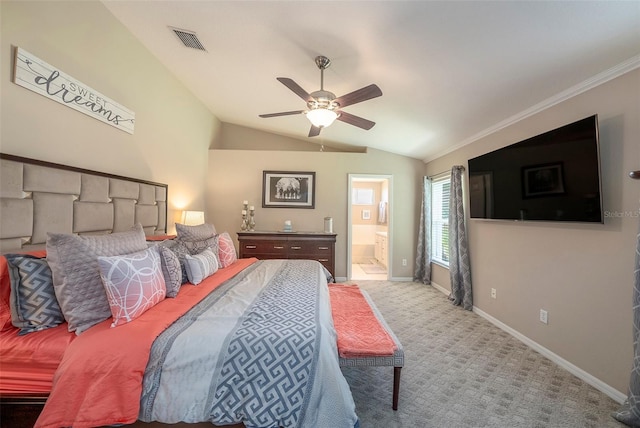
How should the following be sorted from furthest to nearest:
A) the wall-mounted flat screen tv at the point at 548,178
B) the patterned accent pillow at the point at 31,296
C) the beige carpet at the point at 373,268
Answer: the beige carpet at the point at 373,268, the wall-mounted flat screen tv at the point at 548,178, the patterned accent pillow at the point at 31,296

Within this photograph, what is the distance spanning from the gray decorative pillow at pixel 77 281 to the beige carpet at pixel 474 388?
1677mm

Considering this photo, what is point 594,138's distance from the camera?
1.90 metres

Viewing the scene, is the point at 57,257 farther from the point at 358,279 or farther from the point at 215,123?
the point at 358,279

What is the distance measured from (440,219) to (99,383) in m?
4.69

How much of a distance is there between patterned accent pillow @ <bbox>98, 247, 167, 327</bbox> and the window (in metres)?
4.15

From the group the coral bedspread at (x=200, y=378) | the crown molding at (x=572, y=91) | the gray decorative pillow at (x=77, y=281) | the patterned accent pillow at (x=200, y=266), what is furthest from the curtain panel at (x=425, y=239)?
the gray decorative pillow at (x=77, y=281)

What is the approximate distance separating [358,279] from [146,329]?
4.22 m

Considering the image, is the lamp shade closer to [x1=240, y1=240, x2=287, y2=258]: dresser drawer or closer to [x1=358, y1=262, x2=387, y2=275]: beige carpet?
[x1=240, y1=240, x2=287, y2=258]: dresser drawer

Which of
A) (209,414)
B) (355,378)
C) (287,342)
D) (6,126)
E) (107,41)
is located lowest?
(355,378)

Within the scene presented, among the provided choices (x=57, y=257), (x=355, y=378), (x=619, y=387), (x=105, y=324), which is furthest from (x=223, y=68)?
(x=619, y=387)

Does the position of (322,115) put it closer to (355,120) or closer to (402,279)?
(355,120)

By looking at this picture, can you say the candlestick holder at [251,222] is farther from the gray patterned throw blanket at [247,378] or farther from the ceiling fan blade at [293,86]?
the gray patterned throw blanket at [247,378]

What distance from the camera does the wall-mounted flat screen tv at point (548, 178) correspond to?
195 cm

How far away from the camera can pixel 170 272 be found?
1.90 meters
